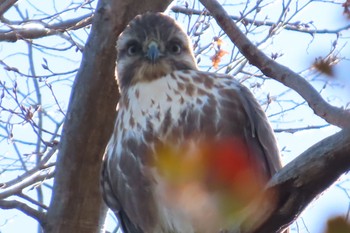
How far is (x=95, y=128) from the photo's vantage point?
3.98 metres

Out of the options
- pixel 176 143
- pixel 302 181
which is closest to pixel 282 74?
pixel 302 181

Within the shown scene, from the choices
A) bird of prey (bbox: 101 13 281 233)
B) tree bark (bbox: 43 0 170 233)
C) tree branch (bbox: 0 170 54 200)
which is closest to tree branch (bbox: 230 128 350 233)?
bird of prey (bbox: 101 13 281 233)

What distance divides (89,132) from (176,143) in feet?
1.46

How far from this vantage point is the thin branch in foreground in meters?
3.78

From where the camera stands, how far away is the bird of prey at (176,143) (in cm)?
396

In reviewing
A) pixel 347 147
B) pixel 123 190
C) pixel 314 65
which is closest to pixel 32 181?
pixel 123 190

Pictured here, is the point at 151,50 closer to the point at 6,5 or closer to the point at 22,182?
the point at 6,5

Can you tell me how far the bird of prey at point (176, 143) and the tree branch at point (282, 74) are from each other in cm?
81

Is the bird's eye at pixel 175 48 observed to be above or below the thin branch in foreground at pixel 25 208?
above

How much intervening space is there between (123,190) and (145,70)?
0.73 m

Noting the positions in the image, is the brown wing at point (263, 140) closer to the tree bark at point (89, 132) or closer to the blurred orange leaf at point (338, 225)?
the tree bark at point (89, 132)

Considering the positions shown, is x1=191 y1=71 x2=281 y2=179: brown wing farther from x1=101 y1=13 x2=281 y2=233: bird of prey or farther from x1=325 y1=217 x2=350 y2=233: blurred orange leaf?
x1=325 y1=217 x2=350 y2=233: blurred orange leaf

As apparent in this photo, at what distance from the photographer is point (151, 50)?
443cm

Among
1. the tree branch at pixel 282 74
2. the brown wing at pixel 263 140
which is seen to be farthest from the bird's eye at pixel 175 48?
the tree branch at pixel 282 74
